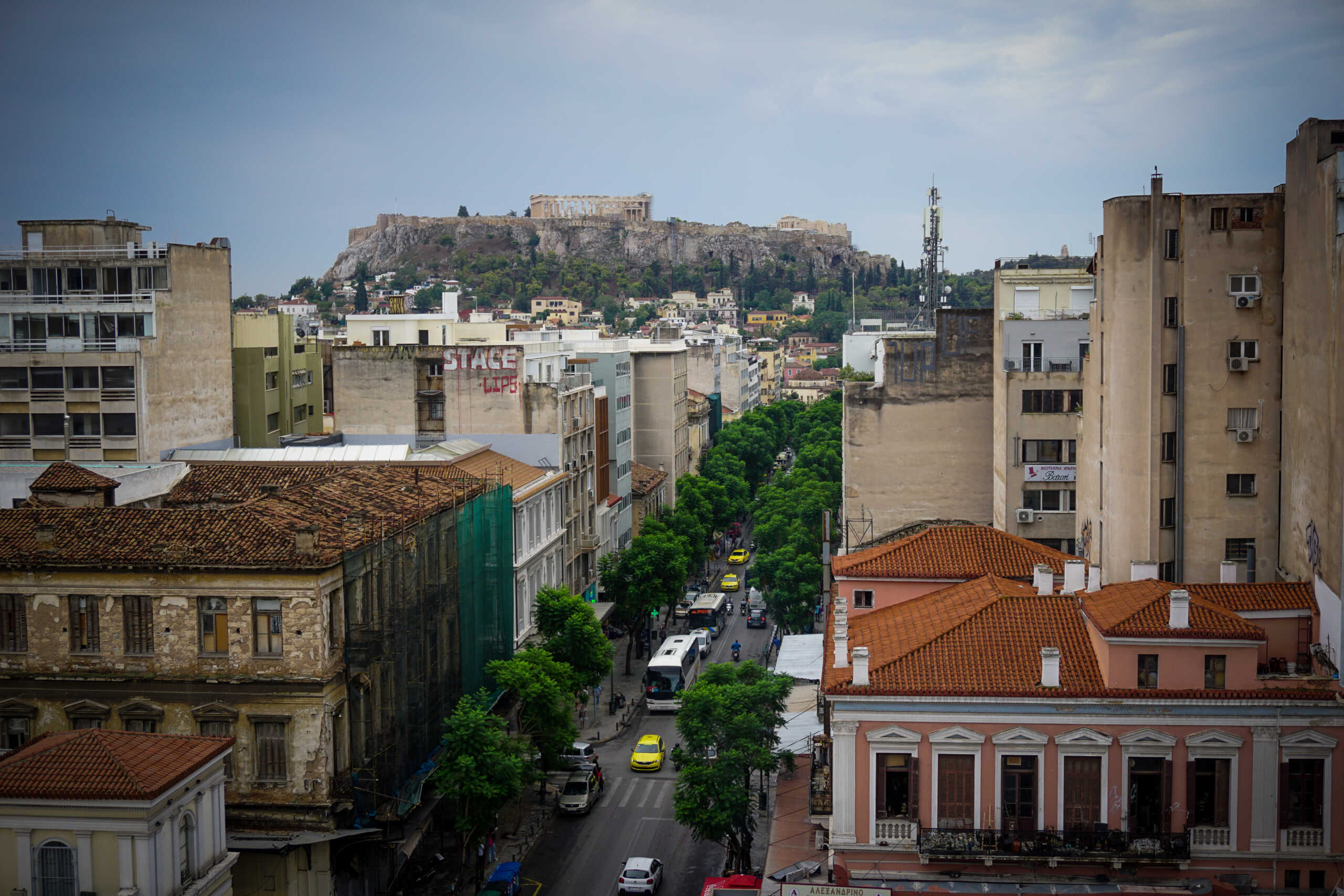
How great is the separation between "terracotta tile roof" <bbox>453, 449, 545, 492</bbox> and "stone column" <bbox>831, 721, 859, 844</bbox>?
26.0 m

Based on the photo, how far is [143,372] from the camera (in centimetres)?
5812

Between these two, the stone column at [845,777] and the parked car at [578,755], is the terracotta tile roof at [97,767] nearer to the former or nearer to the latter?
the stone column at [845,777]

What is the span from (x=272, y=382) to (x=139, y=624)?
132 ft

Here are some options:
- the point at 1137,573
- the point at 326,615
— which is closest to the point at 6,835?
the point at 326,615

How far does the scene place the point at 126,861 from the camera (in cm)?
2834

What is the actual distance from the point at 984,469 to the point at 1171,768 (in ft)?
108

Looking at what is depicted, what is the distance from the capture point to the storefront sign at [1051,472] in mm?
56781

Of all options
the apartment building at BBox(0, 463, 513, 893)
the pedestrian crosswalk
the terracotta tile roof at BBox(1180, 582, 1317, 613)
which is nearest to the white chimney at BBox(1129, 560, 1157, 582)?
the terracotta tile roof at BBox(1180, 582, 1317, 613)

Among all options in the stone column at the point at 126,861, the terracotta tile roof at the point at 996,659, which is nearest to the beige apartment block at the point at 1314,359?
the terracotta tile roof at the point at 996,659

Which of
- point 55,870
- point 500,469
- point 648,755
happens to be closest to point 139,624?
point 55,870

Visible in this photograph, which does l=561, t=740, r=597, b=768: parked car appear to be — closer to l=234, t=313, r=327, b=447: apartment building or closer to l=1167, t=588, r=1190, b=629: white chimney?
l=1167, t=588, r=1190, b=629: white chimney

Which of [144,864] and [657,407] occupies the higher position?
[657,407]

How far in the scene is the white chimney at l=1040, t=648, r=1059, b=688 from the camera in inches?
1231

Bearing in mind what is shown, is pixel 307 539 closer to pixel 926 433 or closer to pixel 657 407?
pixel 926 433
